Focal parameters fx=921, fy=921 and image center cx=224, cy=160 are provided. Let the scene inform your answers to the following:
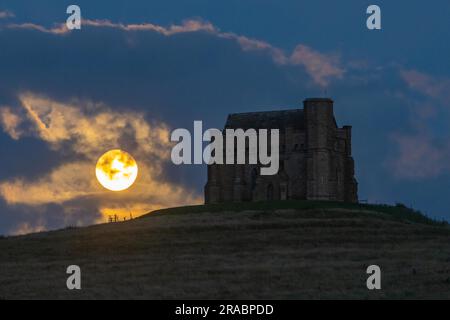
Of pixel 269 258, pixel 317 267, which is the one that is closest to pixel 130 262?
pixel 269 258

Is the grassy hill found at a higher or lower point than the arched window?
lower

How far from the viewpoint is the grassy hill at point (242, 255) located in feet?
126

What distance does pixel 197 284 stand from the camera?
39656 mm

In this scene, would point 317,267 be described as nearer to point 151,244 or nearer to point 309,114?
point 151,244

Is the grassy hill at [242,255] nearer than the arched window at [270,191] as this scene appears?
Yes

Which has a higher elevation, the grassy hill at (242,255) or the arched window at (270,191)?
the arched window at (270,191)

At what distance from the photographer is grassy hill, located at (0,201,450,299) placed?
3831cm

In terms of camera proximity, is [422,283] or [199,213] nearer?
[422,283]

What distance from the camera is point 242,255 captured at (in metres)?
53.2

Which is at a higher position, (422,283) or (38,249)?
(38,249)

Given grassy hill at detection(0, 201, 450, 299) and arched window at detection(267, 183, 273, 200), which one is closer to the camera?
grassy hill at detection(0, 201, 450, 299)

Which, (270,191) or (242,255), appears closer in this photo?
(242,255)
